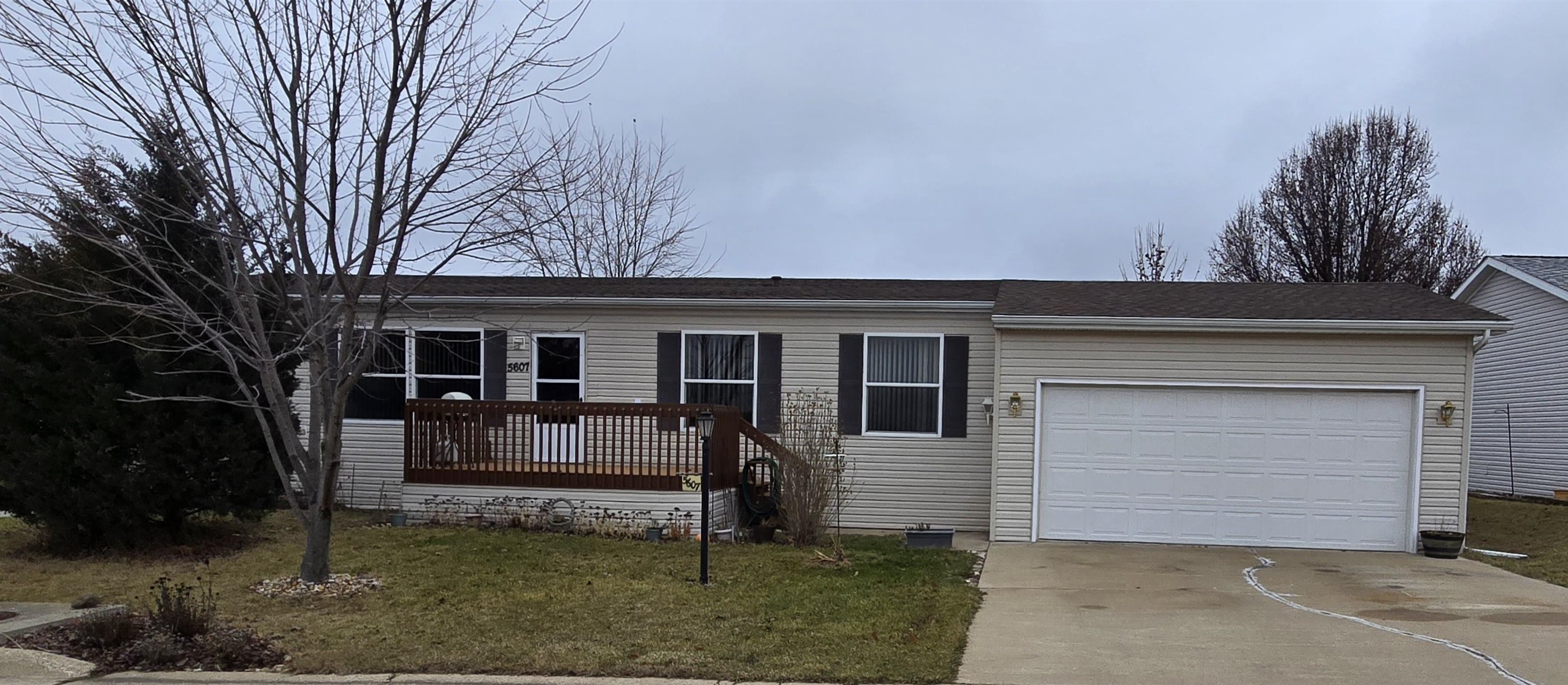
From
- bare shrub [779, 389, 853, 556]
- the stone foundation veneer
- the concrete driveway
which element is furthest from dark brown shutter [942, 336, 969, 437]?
the stone foundation veneer

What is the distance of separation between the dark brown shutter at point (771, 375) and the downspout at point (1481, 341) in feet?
25.4

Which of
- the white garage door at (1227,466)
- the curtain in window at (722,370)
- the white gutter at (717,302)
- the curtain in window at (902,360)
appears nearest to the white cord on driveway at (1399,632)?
the white garage door at (1227,466)

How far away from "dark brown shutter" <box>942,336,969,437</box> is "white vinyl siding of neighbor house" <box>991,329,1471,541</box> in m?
1.22

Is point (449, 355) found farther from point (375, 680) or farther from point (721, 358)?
point (375, 680)

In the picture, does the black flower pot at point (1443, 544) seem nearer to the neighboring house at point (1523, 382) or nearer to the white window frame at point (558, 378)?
the neighboring house at point (1523, 382)

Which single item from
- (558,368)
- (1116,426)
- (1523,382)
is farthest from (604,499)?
(1523,382)

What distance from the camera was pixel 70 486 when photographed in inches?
347

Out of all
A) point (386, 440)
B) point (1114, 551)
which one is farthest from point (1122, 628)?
point (386, 440)

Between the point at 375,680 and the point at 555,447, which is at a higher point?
the point at 555,447

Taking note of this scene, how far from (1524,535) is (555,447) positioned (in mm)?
11732

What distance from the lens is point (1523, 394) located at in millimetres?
17203

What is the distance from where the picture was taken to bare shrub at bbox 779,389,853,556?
36.6 feet

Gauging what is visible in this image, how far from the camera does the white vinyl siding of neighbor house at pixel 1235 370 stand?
11.4 meters

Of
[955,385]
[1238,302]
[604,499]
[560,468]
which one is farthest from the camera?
Result: [955,385]
